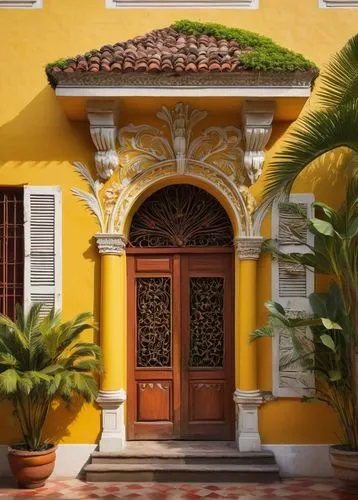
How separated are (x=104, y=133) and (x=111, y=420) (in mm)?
3380

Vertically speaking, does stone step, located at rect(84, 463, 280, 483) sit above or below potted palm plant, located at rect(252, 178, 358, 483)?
below

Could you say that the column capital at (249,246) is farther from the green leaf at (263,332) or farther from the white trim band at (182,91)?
the white trim band at (182,91)

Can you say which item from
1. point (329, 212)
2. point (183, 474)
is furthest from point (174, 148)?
point (183, 474)

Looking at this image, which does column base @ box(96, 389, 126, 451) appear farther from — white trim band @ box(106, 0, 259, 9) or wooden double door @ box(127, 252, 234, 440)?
white trim band @ box(106, 0, 259, 9)

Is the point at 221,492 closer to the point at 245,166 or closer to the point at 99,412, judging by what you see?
the point at 99,412

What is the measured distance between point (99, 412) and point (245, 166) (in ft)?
11.2

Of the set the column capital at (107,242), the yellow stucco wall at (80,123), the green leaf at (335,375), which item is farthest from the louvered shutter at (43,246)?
the green leaf at (335,375)

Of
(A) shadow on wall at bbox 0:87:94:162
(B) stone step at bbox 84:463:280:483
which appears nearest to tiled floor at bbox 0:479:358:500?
(B) stone step at bbox 84:463:280:483

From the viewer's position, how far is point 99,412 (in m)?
8.24

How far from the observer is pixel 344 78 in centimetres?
763

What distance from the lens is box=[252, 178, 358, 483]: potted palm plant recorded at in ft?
24.1

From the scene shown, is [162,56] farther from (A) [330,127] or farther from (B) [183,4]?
(A) [330,127]

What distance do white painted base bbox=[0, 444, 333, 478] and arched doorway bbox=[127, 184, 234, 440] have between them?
66 cm

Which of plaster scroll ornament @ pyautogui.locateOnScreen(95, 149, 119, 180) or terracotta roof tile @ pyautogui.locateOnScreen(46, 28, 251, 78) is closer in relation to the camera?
terracotta roof tile @ pyautogui.locateOnScreen(46, 28, 251, 78)
